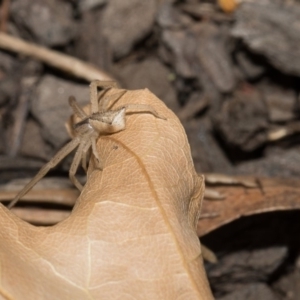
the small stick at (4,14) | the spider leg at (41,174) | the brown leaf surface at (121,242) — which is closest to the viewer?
the brown leaf surface at (121,242)

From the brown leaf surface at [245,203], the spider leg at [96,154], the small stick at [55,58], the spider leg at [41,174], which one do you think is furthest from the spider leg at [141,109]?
the small stick at [55,58]

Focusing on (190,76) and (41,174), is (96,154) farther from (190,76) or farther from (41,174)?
(190,76)

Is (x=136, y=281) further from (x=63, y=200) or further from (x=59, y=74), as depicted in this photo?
(x=59, y=74)

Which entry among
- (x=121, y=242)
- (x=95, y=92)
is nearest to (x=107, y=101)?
(x=95, y=92)

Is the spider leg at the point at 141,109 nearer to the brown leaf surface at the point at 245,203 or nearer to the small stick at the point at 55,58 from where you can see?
the brown leaf surface at the point at 245,203

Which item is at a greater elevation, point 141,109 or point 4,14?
point 141,109

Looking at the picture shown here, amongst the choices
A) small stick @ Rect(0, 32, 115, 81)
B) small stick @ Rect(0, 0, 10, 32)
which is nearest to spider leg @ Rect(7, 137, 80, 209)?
small stick @ Rect(0, 32, 115, 81)

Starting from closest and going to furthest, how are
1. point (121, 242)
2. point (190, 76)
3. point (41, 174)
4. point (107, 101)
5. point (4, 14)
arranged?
point (121, 242) → point (107, 101) → point (41, 174) → point (190, 76) → point (4, 14)
